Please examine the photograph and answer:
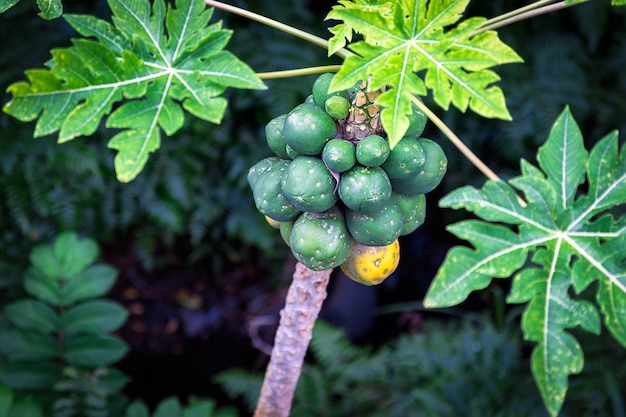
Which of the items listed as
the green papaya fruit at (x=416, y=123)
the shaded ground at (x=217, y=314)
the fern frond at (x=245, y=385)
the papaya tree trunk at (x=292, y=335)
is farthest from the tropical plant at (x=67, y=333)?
the shaded ground at (x=217, y=314)

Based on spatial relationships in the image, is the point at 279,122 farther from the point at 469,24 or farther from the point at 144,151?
the point at 469,24

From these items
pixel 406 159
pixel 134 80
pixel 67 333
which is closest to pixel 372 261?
pixel 406 159

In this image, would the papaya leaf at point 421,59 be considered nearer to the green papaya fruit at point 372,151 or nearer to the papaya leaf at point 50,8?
the green papaya fruit at point 372,151

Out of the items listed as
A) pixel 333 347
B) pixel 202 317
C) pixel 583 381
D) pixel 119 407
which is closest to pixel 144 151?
pixel 119 407

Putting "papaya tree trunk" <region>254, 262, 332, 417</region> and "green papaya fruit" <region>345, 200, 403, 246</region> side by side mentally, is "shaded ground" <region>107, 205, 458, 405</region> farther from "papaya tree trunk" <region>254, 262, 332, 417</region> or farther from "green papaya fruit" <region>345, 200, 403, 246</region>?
"green papaya fruit" <region>345, 200, 403, 246</region>

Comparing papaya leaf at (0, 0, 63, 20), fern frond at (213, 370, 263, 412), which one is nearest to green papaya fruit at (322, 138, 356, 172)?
papaya leaf at (0, 0, 63, 20)

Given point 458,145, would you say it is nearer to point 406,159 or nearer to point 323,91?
point 406,159
